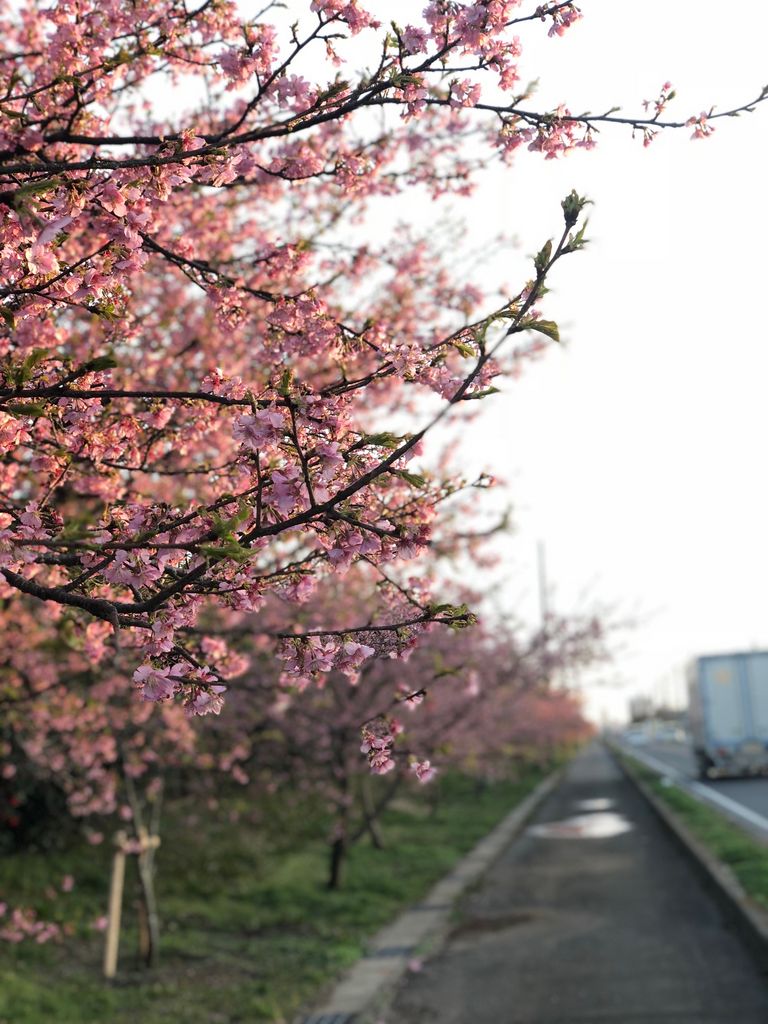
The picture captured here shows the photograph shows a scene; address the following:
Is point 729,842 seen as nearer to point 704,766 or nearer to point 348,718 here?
point 348,718

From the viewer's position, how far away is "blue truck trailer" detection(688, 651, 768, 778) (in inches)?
1193

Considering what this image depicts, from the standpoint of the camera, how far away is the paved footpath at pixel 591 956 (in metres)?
7.36

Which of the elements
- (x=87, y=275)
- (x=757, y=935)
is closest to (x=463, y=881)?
(x=757, y=935)

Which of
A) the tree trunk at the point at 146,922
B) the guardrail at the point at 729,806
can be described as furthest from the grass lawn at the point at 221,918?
the guardrail at the point at 729,806

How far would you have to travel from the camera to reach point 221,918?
Answer: 11930 millimetres

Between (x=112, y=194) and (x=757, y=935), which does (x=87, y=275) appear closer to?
(x=112, y=194)

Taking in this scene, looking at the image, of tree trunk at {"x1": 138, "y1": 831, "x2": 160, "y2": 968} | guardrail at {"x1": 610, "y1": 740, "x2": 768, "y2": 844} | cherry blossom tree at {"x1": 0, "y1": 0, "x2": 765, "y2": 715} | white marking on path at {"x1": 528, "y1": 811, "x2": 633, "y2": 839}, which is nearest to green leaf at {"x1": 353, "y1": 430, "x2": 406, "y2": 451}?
cherry blossom tree at {"x1": 0, "y1": 0, "x2": 765, "y2": 715}

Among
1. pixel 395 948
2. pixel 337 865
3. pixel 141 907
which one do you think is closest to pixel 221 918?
pixel 337 865

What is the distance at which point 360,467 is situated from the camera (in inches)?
119

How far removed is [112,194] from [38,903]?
1048cm

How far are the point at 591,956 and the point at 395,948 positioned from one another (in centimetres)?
197

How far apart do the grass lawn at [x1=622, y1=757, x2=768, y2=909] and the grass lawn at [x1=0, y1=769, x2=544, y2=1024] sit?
3.81 meters

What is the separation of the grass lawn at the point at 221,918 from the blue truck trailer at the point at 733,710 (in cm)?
1294

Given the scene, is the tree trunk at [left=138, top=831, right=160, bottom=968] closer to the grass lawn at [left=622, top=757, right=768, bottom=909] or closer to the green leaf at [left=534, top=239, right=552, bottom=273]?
the grass lawn at [left=622, top=757, right=768, bottom=909]
